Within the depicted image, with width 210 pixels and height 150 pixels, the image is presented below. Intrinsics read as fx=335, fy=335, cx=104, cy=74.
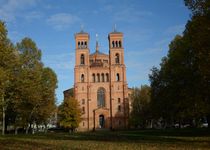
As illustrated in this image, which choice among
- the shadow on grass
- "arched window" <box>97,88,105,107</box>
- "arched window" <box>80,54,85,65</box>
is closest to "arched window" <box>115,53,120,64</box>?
"arched window" <box>97,88,105,107</box>

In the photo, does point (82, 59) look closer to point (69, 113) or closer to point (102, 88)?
point (102, 88)

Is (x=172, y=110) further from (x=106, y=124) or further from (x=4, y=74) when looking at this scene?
(x=106, y=124)

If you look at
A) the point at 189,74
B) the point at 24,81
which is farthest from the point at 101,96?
the point at 189,74

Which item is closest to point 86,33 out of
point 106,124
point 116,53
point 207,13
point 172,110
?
point 116,53

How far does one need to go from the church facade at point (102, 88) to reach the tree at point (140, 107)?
267 centimetres

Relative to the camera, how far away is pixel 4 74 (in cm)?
2725

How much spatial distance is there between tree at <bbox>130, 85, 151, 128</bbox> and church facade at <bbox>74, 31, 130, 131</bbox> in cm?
267

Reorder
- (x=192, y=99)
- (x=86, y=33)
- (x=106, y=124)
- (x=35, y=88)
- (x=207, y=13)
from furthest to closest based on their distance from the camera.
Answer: (x=86, y=33) < (x=106, y=124) < (x=35, y=88) < (x=192, y=99) < (x=207, y=13)

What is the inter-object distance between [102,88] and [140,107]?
34.3ft

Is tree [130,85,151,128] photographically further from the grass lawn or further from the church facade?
the grass lawn

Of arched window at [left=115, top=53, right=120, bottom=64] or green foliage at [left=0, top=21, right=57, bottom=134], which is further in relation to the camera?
arched window at [left=115, top=53, right=120, bottom=64]

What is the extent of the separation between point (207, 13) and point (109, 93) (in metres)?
63.9

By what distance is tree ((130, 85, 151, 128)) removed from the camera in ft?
259

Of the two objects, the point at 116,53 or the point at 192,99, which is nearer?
the point at 192,99
